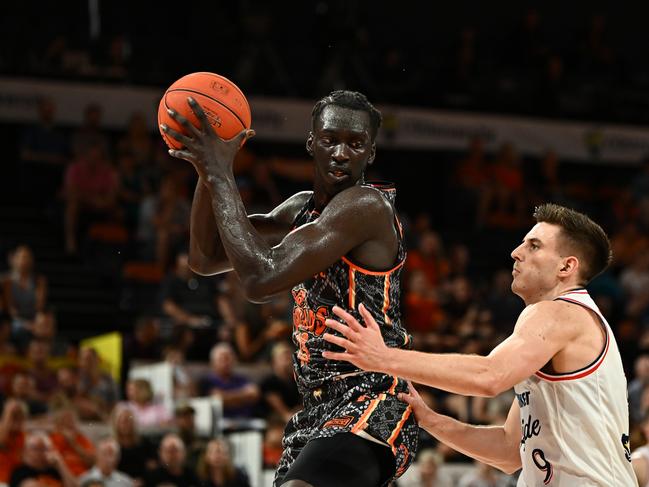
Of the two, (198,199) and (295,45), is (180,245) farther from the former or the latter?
(198,199)

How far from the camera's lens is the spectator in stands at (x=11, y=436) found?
916 centimetres

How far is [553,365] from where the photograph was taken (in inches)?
166

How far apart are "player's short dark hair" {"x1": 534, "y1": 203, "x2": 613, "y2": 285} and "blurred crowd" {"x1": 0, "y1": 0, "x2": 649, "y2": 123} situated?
10799mm

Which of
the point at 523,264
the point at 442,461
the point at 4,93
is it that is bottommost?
the point at 442,461

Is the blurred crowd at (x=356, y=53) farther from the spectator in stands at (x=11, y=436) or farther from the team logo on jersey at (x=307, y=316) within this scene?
the team logo on jersey at (x=307, y=316)

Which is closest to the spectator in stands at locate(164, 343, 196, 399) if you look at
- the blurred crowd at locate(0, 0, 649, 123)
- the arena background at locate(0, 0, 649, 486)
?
the arena background at locate(0, 0, 649, 486)

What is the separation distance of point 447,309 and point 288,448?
9.06 m

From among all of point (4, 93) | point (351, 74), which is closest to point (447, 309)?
point (351, 74)

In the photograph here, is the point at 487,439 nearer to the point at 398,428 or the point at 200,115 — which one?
the point at 398,428

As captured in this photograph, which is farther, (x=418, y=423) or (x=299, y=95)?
(x=299, y=95)

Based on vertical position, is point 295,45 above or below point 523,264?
above

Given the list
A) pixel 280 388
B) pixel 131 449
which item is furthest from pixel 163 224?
pixel 131 449

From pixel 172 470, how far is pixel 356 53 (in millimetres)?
8188

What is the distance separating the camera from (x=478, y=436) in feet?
15.5
